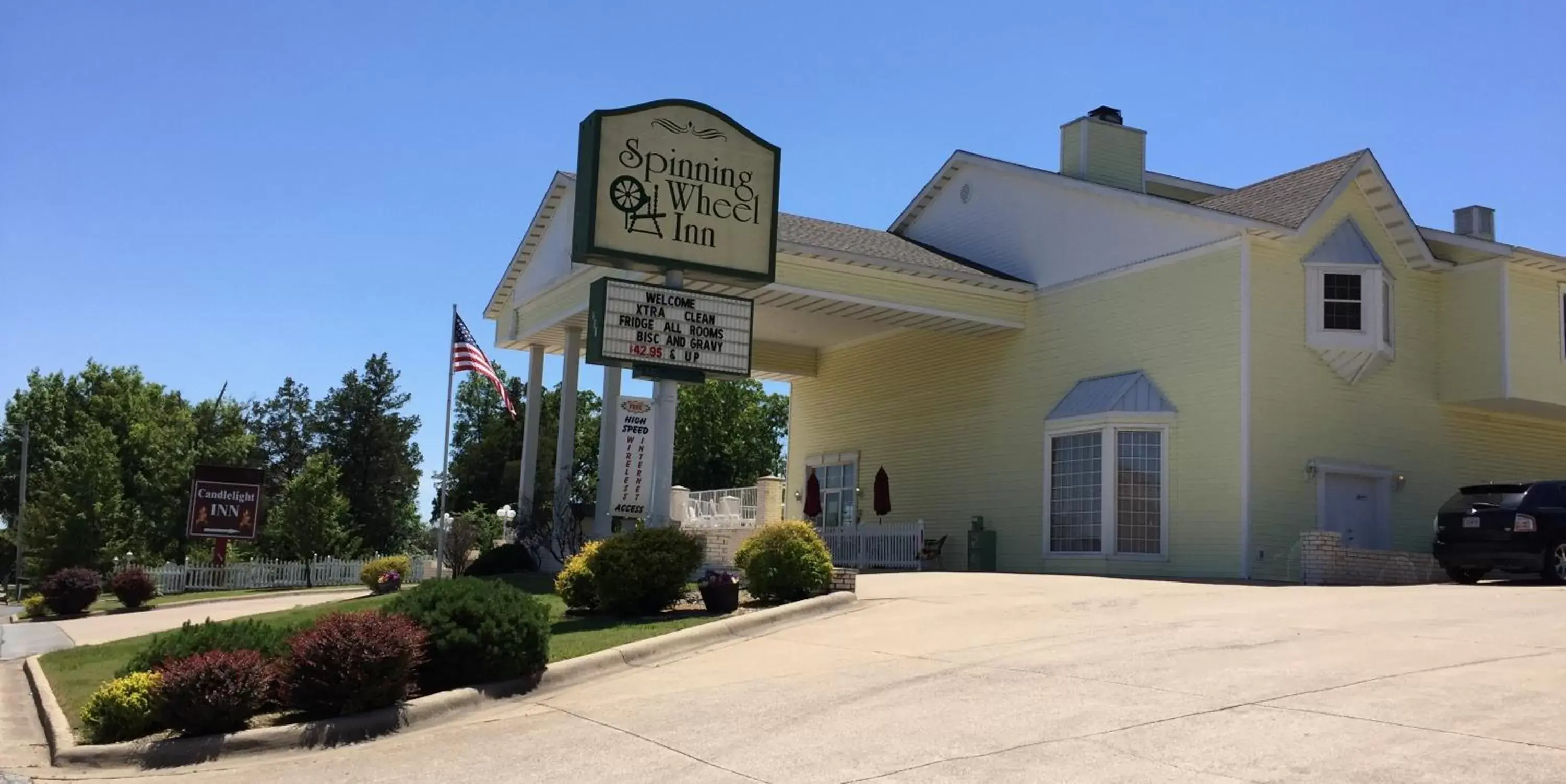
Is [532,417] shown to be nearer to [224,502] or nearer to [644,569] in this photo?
[644,569]

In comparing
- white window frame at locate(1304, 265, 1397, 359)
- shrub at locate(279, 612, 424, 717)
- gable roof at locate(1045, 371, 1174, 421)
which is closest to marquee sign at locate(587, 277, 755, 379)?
shrub at locate(279, 612, 424, 717)

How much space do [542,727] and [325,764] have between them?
1678mm

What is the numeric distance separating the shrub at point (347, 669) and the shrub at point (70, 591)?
22.7 meters

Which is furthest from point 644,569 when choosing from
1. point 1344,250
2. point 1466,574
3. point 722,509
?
point 722,509

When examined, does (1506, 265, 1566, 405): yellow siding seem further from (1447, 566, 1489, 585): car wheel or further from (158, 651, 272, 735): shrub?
(158, 651, 272, 735): shrub

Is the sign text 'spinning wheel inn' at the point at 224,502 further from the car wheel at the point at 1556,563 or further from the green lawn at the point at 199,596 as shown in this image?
the car wheel at the point at 1556,563

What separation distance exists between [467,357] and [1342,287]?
1988 cm

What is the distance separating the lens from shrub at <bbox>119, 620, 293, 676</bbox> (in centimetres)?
1116

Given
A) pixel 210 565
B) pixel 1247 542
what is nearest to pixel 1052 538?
pixel 1247 542

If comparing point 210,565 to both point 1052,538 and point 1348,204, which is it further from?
point 1348,204

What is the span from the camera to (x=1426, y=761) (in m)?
7.20

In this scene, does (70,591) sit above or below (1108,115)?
below

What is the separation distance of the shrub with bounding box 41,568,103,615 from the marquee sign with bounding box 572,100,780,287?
19353mm

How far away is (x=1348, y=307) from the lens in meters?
23.4
